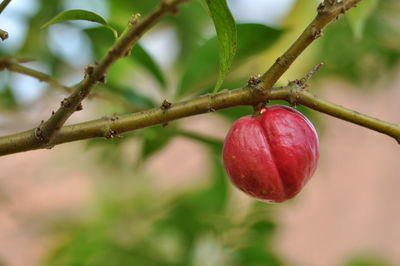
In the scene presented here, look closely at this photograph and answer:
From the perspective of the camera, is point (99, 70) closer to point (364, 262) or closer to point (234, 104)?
point (234, 104)

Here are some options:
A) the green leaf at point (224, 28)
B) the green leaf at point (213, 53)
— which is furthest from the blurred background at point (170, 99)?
the green leaf at point (224, 28)

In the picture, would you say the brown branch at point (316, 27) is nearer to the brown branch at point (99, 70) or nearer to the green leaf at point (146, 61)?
the brown branch at point (99, 70)

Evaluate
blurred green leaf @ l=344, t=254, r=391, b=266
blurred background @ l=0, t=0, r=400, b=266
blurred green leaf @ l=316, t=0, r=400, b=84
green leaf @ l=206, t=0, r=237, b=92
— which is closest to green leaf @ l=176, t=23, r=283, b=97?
blurred background @ l=0, t=0, r=400, b=266

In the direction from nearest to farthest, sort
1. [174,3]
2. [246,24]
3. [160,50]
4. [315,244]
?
[174,3] < [246,24] < [160,50] < [315,244]

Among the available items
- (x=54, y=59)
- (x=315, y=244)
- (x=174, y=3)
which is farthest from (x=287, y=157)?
(x=315, y=244)

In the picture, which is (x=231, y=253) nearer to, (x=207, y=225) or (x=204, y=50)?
(x=207, y=225)

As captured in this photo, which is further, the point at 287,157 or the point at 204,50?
the point at 204,50

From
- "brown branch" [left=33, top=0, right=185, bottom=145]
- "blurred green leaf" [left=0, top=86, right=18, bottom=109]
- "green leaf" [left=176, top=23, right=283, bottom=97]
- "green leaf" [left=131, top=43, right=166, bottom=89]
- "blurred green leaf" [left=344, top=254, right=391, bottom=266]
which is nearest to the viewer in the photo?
"brown branch" [left=33, top=0, right=185, bottom=145]

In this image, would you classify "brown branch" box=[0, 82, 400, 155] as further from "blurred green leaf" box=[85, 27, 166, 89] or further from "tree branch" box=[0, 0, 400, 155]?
"blurred green leaf" box=[85, 27, 166, 89]
